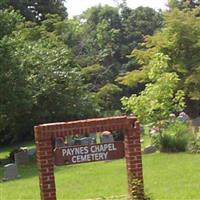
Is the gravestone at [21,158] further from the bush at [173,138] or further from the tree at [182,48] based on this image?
the tree at [182,48]

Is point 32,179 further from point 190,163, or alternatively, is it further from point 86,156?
point 86,156

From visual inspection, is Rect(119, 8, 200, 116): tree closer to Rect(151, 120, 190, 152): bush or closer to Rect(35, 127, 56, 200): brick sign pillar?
Rect(151, 120, 190, 152): bush

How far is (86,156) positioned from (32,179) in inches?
322

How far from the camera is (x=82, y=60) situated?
4781cm

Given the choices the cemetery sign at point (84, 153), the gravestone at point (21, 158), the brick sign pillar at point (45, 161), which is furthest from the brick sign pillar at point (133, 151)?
the gravestone at point (21, 158)

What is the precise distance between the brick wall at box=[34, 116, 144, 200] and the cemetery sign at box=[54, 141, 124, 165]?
17 centimetres

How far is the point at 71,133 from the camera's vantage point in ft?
37.9

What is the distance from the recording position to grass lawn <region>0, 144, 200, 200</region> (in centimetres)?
1407

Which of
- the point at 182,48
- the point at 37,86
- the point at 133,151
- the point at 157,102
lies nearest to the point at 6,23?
the point at 37,86

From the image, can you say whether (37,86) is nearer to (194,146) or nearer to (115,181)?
(194,146)

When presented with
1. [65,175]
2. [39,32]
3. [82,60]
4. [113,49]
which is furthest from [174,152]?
[113,49]

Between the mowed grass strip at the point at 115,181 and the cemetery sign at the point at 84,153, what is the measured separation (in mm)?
1541

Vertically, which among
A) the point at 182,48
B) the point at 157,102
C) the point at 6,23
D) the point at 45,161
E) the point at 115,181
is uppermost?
the point at 6,23

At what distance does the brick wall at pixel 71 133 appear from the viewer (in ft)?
37.6
